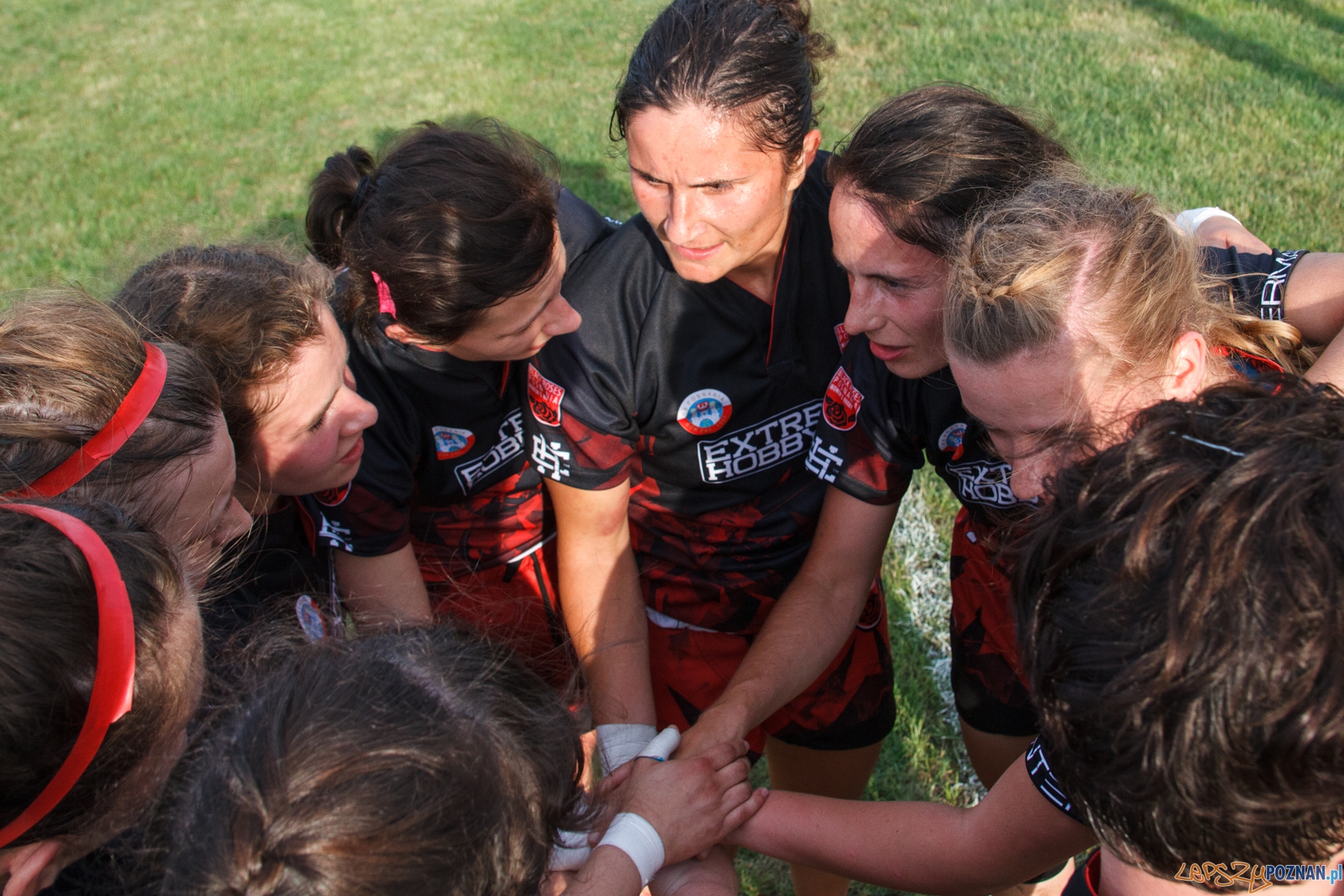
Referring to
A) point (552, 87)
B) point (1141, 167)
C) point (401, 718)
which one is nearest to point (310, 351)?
point (401, 718)

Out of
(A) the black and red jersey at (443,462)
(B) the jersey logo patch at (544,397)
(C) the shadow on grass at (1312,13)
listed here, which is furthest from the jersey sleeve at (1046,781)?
(C) the shadow on grass at (1312,13)

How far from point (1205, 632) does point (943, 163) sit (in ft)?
3.77

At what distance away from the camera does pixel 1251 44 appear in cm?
703

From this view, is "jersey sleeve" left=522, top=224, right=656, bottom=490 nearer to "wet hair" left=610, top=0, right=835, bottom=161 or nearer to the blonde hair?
"wet hair" left=610, top=0, right=835, bottom=161

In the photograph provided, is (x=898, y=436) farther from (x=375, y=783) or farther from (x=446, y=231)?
(x=375, y=783)

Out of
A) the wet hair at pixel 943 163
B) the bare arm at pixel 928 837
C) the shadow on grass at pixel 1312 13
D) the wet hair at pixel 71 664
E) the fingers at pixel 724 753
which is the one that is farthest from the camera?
the shadow on grass at pixel 1312 13

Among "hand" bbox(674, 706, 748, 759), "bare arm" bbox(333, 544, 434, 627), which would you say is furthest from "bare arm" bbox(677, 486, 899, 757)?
"bare arm" bbox(333, 544, 434, 627)

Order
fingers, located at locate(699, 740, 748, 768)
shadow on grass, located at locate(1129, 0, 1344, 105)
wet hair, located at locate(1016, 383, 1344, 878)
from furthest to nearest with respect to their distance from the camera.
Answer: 1. shadow on grass, located at locate(1129, 0, 1344, 105)
2. fingers, located at locate(699, 740, 748, 768)
3. wet hair, located at locate(1016, 383, 1344, 878)

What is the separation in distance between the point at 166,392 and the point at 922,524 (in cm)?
307

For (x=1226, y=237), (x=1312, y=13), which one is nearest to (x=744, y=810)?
(x=1226, y=237)

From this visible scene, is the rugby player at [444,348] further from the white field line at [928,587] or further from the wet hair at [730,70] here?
the white field line at [928,587]

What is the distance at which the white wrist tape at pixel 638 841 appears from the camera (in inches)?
70.3

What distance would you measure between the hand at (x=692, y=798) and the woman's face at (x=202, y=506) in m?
0.97

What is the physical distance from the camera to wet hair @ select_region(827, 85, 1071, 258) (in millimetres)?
1938
